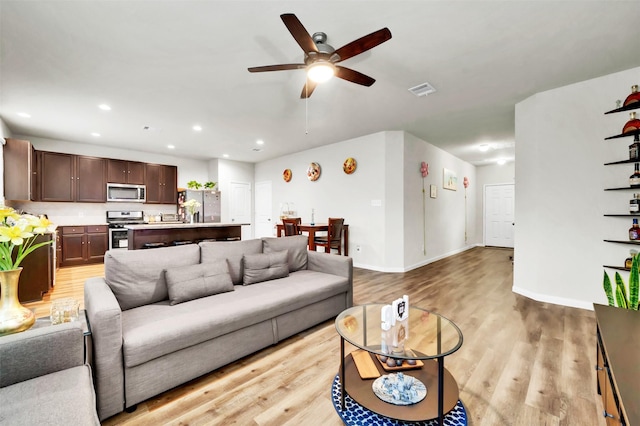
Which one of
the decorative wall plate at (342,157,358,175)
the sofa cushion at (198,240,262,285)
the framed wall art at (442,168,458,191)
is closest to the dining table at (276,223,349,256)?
the decorative wall plate at (342,157,358,175)

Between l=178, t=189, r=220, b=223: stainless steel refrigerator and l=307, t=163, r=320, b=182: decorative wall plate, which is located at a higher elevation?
l=307, t=163, r=320, b=182: decorative wall plate

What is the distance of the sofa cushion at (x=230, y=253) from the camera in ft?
8.49

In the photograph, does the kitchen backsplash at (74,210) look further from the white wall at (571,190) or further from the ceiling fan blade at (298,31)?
the white wall at (571,190)

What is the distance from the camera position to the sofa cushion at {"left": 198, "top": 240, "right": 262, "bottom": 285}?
8.49ft

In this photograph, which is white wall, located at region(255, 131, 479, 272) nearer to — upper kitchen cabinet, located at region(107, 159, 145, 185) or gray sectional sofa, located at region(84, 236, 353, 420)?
gray sectional sofa, located at region(84, 236, 353, 420)

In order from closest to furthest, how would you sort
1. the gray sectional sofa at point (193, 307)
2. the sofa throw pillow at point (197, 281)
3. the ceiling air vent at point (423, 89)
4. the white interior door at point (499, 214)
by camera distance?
1. the gray sectional sofa at point (193, 307)
2. the sofa throw pillow at point (197, 281)
3. the ceiling air vent at point (423, 89)
4. the white interior door at point (499, 214)

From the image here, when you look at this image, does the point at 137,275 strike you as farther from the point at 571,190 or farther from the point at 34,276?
the point at 571,190

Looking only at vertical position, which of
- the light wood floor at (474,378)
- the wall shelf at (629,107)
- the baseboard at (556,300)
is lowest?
the light wood floor at (474,378)

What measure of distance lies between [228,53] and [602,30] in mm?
3313

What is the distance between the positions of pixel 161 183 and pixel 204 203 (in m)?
1.16

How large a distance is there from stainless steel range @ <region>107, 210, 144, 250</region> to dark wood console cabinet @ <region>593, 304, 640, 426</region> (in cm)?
765

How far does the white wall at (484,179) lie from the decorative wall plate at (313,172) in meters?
5.06

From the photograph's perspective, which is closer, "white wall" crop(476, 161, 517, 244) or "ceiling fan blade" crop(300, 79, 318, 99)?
"ceiling fan blade" crop(300, 79, 318, 99)

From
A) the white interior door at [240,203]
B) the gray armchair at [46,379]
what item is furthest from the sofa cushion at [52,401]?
the white interior door at [240,203]
